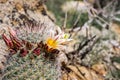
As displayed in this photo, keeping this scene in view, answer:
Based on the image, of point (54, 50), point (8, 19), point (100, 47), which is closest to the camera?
point (54, 50)

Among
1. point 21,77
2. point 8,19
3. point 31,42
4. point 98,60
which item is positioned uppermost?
point 8,19

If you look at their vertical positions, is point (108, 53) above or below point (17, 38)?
below

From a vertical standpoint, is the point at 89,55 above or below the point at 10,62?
below

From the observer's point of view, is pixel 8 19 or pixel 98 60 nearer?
pixel 8 19

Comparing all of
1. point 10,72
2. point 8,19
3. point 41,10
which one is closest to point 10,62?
point 10,72

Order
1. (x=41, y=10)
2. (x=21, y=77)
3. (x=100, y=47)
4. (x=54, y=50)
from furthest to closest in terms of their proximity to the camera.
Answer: (x=100, y=47) < (x=41, y=10) < (x=54, y=50) < (x=21, y=77)

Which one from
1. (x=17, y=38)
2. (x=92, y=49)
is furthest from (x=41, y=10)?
(x=17, y=38)

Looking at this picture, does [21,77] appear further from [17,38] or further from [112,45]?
[112,45]

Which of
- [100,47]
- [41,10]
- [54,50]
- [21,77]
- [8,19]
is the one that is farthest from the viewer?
[100,47]

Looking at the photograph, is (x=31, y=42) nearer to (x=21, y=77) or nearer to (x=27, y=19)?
(x=21, y=77)
